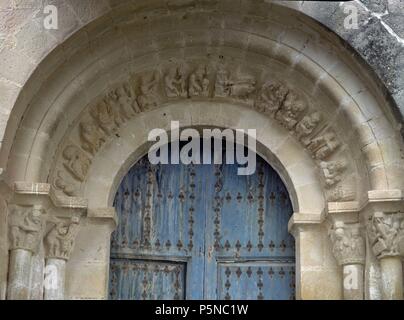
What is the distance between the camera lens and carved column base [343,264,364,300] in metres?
6.33

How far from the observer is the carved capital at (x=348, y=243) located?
250 inches

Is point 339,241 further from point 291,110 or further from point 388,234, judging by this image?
point 291,110

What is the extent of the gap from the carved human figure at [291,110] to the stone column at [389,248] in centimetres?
103

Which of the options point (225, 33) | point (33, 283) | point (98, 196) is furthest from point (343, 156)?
point (33, 283)

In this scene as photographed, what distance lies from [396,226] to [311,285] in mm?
805

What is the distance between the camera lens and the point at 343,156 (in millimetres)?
6613

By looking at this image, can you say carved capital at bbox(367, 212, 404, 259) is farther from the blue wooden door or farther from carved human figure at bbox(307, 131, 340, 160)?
the blue wooden door

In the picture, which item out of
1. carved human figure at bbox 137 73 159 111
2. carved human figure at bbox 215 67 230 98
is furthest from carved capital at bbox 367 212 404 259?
carved human figure at bbox 137 73 159 111

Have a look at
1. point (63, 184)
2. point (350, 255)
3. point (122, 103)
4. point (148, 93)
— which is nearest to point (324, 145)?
point (350, 255)

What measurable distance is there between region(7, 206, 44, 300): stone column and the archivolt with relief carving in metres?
0.42

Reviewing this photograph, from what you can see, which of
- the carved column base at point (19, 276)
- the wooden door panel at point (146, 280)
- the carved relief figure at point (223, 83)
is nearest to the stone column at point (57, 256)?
the carved column base at point (19, 276)

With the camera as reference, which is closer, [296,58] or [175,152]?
[296,58]
